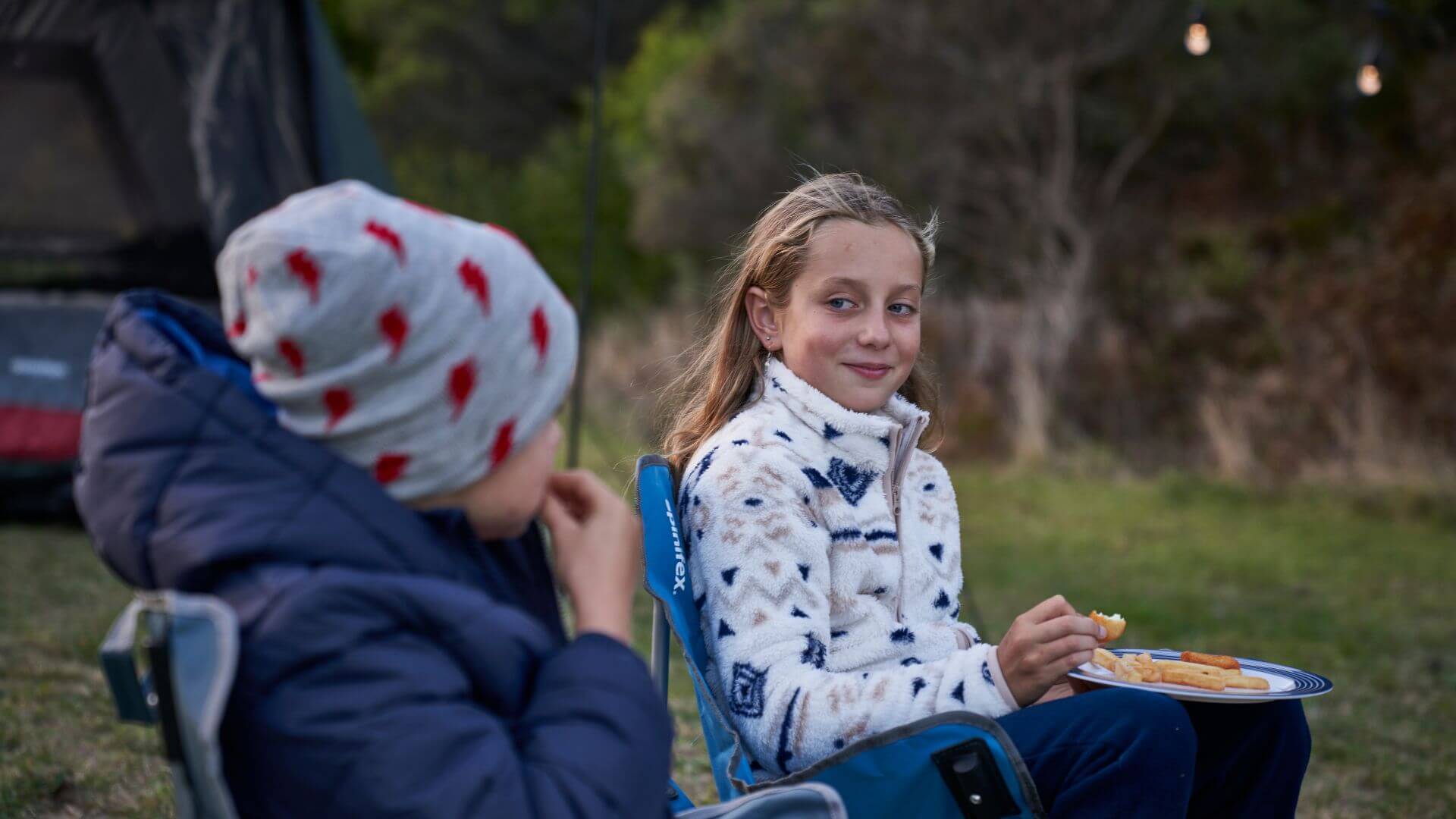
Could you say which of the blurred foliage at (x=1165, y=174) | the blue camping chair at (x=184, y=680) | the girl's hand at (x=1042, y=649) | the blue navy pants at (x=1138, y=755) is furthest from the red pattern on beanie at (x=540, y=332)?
the blurred foliage at (x=1165, y=174)

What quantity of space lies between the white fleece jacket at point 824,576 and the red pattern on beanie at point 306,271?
75 centimetres

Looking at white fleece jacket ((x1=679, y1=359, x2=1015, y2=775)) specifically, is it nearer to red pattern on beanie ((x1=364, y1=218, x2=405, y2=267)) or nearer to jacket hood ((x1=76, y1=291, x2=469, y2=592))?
jacket hood ((x1=76, y1=291, x2=469, y2=592))

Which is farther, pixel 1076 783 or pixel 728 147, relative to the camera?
pixel 728 147

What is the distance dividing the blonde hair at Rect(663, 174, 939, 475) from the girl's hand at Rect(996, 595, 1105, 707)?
0.62m

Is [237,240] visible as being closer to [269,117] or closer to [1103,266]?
[269,117]

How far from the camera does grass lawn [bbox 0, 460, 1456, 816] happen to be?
9.48 ft

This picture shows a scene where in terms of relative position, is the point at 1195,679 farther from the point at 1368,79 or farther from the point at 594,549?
the point at 1368,79

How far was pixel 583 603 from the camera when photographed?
121cm

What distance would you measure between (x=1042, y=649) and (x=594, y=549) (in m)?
0.59

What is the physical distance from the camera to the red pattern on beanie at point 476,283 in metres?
1.12

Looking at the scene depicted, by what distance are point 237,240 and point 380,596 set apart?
31 centimetres

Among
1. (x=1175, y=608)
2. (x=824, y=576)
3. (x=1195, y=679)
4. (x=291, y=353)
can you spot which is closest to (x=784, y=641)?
(x=824, y=576)

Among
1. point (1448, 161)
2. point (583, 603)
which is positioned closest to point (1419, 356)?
point (1448, 161)

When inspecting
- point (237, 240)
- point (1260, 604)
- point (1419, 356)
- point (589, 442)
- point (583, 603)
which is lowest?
point (589, 442)
